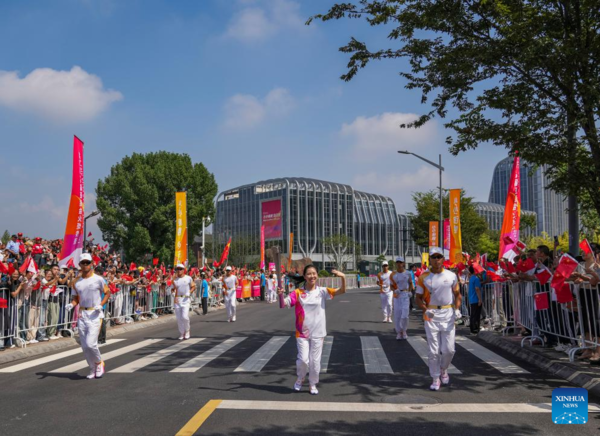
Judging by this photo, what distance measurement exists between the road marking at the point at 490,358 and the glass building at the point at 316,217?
75.0 meters

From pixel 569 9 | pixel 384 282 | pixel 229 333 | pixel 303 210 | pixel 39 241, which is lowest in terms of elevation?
pixel 229 333

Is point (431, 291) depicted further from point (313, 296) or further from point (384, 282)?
point (384, 282)

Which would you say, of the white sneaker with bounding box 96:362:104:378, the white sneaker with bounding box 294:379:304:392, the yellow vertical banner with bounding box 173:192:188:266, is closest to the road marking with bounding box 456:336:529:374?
the white sneaker with bounding box 294:379:304:392

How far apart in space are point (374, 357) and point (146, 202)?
35378 mm

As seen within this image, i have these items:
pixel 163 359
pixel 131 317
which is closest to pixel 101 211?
pixel 131 317

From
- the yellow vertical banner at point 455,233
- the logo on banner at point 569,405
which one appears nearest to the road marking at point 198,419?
the logo on banner at point 569,405

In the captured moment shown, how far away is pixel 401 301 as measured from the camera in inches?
538

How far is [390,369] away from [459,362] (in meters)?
1.53

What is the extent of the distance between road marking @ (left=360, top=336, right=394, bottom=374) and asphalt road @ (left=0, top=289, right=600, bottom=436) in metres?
0.07

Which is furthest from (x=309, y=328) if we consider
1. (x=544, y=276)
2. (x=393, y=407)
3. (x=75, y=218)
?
(x=75, y=218)

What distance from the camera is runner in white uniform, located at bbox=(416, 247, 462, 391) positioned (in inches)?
305

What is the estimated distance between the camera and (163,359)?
10688mm

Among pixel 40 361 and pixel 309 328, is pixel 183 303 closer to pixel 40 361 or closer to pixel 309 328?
pixel 40 361

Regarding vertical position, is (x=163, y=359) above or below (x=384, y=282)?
below
